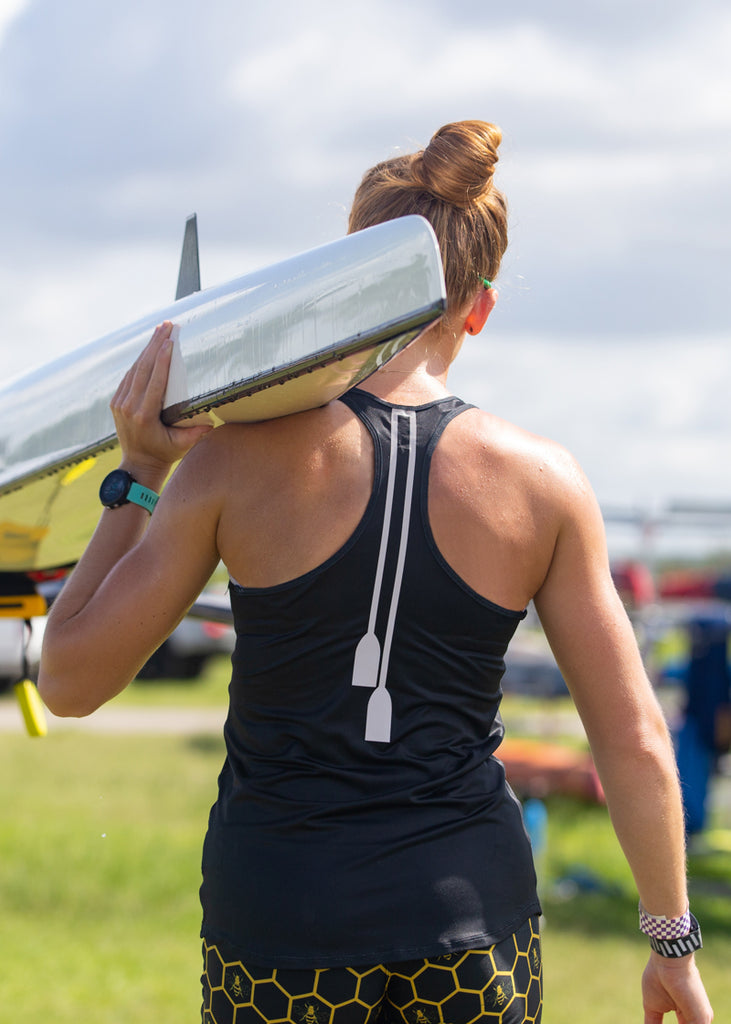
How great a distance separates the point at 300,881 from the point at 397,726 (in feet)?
0.72

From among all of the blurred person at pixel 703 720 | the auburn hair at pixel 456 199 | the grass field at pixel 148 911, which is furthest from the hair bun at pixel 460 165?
the blurred person at pixel 703 720

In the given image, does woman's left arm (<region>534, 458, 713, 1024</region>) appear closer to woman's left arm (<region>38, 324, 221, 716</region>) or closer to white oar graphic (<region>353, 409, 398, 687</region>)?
white oar graphic (<region>353, 409, 398, 687</region>)

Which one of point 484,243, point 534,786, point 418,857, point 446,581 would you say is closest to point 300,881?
point 418,857

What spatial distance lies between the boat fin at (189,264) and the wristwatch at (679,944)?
47.7 inches

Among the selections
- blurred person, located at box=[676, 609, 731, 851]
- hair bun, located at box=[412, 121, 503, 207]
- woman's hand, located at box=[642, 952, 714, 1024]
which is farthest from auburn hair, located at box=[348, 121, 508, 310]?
blurred person, located at box=[676, 609, 731, 851]

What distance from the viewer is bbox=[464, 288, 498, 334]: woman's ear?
1.57 meters

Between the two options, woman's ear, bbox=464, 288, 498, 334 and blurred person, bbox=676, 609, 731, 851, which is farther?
blurred person, bbox=676, 609, 731, 851

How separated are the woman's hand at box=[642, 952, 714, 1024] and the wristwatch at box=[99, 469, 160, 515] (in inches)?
37.3

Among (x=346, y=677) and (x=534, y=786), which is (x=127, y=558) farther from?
(x=534, y=786)

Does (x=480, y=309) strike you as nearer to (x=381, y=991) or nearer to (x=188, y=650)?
(x=381, y=991)

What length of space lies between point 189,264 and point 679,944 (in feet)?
4.22

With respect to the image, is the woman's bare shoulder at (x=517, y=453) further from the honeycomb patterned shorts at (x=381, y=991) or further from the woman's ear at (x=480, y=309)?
the honeycomb patterned shorts at (x=381, y=991)

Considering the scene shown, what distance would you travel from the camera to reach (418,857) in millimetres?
1366

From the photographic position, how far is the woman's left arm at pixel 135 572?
4.66 feet
